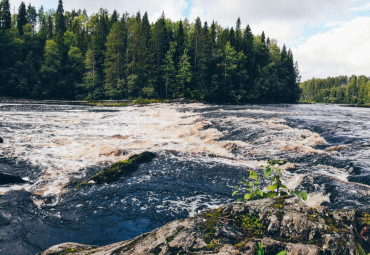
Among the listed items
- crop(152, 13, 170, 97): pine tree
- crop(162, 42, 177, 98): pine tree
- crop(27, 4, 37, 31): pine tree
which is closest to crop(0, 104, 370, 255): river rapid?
crop(162, 42, 177, 98): pine tree

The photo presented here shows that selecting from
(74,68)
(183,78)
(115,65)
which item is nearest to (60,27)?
(74,68)

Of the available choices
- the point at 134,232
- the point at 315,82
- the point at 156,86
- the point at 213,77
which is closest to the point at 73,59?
the point at 156,86

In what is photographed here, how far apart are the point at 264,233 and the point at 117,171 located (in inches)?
271

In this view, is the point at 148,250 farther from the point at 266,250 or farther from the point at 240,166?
the point at 240,166

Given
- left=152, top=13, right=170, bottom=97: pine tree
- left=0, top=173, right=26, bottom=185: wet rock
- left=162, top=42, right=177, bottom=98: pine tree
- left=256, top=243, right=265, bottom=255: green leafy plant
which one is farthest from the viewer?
left=152, top=13, right=170, bottom=97: pine tree

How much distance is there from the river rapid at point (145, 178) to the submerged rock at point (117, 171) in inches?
11.3

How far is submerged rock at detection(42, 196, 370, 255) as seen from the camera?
7.09 ft

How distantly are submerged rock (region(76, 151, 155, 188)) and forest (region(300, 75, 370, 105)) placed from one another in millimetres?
101520

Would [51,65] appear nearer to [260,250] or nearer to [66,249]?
[66,249]

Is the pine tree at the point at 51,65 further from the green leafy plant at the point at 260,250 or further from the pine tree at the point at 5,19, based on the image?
the green leafy plant at the point at 260,250

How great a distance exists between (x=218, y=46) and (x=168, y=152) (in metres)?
56.1

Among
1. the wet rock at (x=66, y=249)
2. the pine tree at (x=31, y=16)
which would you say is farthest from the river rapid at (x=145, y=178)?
the pine tree at (x=31, y=16)

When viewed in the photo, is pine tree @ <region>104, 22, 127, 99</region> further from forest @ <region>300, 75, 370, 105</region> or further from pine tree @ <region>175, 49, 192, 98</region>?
forest @ <region>300, 75, 370, 105</region>

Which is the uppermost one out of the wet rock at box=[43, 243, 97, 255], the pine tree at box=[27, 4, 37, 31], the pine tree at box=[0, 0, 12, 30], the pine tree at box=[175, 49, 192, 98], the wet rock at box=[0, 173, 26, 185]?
the pine tree at box=[27, 4, 37, 31]
